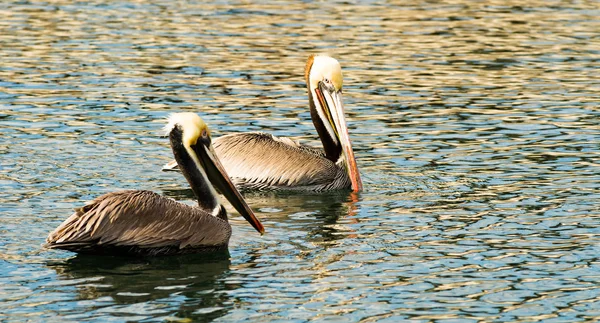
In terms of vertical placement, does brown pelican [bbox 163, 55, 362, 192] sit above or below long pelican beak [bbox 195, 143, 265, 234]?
below

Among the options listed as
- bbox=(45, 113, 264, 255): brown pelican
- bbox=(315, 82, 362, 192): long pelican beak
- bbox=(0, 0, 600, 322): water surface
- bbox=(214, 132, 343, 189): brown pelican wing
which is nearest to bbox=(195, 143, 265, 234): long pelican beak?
bbox=(45, 113, 264, 255): brown pelican

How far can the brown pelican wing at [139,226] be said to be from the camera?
24.2 feet

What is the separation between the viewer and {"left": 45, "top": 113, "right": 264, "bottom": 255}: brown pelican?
24.3 ft

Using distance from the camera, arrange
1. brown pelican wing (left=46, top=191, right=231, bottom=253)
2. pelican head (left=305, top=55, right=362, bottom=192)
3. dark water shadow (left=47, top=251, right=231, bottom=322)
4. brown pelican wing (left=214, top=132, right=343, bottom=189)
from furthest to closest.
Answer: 1. pelican head (left=305, top=55, right=362, bottom=192)
2. brown pelican wing (left=214, top=132, right=343, bottom=189)
3. brown pelican wing (left=46, top=191, right=231, bottom=253)
4. dark water shadow (left=47, top=251, right=231, bottom=322)

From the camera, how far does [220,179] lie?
A: 821cm

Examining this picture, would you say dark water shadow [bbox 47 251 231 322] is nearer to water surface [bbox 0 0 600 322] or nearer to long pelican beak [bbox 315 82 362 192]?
water surface [bbox 0 0 600 322]

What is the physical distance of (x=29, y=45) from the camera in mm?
17031

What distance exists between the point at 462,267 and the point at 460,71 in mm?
8280

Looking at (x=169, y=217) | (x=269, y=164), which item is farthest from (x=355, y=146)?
(x=169, y=217)

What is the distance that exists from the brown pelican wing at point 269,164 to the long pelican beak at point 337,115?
0.73 feet

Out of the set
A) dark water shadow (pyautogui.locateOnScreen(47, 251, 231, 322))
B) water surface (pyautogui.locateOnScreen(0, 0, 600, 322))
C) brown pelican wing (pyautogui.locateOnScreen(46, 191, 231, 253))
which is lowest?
water surface (pyautogui.locateOnScreen(0, 0, 600, 322))

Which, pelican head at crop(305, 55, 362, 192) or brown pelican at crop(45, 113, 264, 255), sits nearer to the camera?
brown pelican at crop(45, 113, 264, 255)

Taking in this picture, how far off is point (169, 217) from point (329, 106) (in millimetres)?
3049

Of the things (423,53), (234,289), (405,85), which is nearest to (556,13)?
(423,53)
